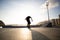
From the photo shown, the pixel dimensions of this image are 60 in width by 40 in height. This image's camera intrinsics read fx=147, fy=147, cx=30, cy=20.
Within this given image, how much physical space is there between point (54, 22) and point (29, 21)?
23.8 feet

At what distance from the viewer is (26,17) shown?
14086mm

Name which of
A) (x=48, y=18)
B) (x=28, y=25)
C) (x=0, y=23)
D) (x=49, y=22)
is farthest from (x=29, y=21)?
(x=48, y=18)

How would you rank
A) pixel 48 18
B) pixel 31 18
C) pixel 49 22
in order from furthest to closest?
pixel 48 18 → pixel 49 22 → pixel 31 18

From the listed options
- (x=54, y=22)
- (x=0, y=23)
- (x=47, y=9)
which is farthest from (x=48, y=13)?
(x=0, y=23)

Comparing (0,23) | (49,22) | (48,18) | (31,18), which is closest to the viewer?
(31,18)

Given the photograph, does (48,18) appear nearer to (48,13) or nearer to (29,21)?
(48,13)

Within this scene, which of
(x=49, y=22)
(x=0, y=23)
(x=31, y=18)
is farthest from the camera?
(x=49, y=22)

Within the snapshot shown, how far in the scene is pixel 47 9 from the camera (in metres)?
22.9

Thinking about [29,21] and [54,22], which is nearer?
[29,21]

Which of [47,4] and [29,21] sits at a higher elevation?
[47,4]

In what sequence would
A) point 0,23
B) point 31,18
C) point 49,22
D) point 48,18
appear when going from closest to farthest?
1. point 31,18
2. point 0,23
3. point 49,22
4. point 48,18

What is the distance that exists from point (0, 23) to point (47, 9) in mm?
8163

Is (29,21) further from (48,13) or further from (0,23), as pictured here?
(48,13)

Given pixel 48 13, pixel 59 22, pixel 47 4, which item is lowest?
pixel 59 22
